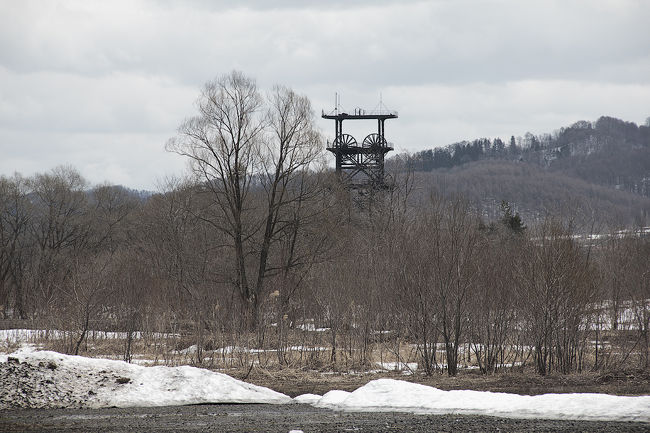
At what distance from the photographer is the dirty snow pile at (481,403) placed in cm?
1335

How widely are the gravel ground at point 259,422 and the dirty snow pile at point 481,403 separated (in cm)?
55

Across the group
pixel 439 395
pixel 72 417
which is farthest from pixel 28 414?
pixel 439 395

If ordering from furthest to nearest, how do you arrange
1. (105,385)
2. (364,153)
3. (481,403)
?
(364,153) → (105,385) → (481,403)

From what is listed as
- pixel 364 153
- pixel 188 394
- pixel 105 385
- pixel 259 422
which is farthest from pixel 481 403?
pixel 364 153

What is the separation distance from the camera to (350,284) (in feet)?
80.3

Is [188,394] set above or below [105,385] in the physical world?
below

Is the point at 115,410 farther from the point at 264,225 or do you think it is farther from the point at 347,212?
the point at 347,212

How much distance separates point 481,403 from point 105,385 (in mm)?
8040

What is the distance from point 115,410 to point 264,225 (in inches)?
934

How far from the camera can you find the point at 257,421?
44.7 feet

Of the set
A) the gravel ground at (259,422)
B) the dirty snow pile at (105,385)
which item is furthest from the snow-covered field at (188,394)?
the gravel ground at (259,422)

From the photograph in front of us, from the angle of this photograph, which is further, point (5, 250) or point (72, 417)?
point (5, 250)

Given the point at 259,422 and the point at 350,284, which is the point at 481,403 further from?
the point at 350,284

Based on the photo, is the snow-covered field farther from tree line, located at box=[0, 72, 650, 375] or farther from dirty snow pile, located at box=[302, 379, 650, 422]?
tree line, located at box=[0, 72, 650, 375]
